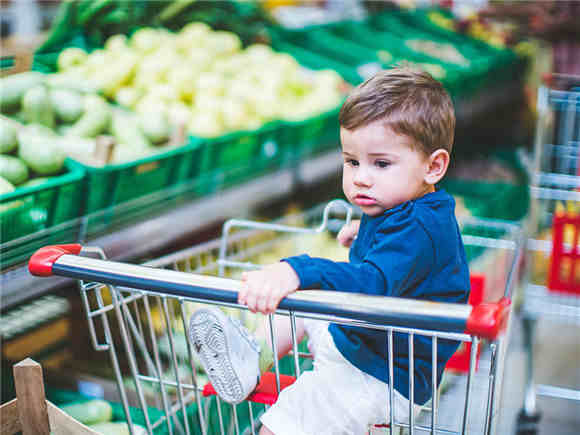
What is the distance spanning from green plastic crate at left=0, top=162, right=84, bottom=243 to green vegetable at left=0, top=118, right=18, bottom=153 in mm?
187

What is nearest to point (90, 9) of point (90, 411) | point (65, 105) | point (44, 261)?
point (65, 105)

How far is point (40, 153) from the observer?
1.82 meters

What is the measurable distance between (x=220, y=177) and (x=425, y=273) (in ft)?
4.08

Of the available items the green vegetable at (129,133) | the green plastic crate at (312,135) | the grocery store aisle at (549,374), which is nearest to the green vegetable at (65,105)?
the green vegetable at (129,133)

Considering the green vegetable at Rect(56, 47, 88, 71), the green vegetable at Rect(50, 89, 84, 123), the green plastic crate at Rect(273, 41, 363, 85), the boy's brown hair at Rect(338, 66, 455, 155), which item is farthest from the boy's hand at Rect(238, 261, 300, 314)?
the green plastic crate at Rect(273, 41, 363, 85)

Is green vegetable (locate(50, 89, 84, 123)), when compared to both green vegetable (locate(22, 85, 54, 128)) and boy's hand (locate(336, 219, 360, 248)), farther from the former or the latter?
boy's hand (locate(336, 219, 360, 248))

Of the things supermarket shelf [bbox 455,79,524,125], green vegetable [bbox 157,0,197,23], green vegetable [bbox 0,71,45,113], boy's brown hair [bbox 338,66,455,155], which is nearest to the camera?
boy's brown hair [bbox 338,66,455,155]

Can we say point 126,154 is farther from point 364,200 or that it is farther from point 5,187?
point 364,200

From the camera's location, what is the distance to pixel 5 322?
1.71 m

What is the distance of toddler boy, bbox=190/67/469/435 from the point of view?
1.11 meters

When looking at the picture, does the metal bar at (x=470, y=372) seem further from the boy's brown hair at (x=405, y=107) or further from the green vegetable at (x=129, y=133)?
the green vegetable at (x=129, y=133)

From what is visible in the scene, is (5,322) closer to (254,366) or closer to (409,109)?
(254,366)

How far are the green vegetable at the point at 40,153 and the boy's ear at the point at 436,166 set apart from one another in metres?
1.15

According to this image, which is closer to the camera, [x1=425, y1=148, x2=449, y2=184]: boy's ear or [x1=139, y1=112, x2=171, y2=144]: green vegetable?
[x1=425, y1=148, x2=449, y2=184]: boy's ear
